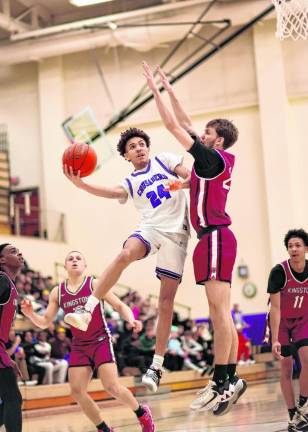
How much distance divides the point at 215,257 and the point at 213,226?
280mm

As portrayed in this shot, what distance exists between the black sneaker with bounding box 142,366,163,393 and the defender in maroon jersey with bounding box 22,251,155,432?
75 cm

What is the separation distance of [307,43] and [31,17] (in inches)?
352

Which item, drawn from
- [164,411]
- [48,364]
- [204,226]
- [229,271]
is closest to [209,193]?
[204,226]

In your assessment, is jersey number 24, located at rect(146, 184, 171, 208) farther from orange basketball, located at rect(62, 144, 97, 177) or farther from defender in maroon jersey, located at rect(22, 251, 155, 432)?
defender in maroon jersey, located at rect(22, 251, 155, 432)

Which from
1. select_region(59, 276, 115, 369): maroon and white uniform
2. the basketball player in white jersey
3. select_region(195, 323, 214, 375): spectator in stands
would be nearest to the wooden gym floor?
select_region(59, 276, 115, 369): maroon and white uniform

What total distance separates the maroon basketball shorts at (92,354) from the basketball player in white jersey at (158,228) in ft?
Answer: 3.80

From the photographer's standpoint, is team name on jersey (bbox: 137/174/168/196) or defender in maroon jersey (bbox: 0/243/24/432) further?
team name on jersey (bbox: 137/174/168/196)

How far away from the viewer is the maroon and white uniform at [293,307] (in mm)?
7895

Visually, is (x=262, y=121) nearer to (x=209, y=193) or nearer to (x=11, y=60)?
(x=11, y=60)

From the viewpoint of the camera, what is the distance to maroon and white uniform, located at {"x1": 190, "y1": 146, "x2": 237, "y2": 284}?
630 centimetres

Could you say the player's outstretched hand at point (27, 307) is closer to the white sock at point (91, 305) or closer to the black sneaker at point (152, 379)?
the white sock at point (91, 305)

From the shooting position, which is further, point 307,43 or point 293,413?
point 307,43

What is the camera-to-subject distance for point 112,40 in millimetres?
23000

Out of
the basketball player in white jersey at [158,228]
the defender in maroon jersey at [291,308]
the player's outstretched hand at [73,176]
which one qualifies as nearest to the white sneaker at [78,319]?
the basketball player in white jersey at [158,228]
